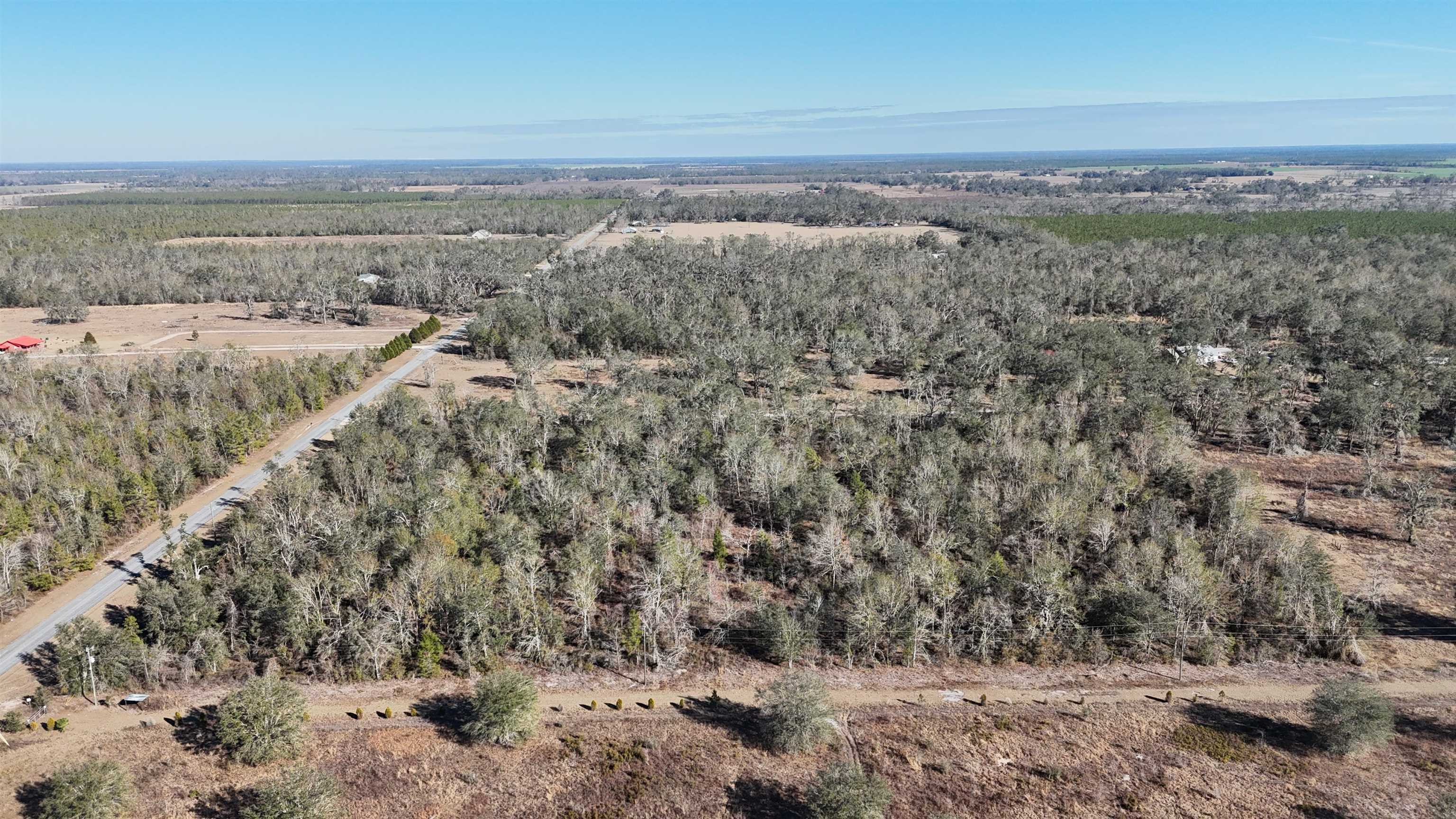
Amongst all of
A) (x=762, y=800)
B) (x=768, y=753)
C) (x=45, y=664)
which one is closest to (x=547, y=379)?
(x=45, y=664)

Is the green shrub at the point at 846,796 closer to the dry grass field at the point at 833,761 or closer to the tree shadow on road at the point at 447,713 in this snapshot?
the dry grass field at the point at 833,761

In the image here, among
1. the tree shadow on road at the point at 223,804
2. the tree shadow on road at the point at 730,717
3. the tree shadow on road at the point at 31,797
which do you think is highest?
the tree shadow on road at the point at 31,797

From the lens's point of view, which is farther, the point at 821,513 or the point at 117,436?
the point at 117,436

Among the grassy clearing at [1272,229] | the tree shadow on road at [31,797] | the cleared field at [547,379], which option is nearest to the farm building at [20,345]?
the cleared field at [547,379]

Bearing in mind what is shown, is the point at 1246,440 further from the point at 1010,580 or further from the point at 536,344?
the point at 536,344

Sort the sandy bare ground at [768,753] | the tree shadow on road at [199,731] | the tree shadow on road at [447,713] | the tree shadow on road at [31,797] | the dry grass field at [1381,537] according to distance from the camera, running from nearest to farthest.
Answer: the tree shadow on road at [31,797], the sandy bare ground at [768,753], the tree shadow on road at [199,731], the tree shadow on road at [447,713], the dry grass field at [1381,537]

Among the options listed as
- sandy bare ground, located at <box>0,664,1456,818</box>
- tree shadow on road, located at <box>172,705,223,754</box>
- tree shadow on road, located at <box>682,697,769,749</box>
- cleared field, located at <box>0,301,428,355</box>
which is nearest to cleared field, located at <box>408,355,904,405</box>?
cleared field, located at <box>0,301,428,355</box>

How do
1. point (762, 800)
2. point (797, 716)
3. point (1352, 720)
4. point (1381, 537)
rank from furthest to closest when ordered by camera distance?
point (1381, 537) → point (797, 716) → point (1352, 720) → point (762, 800)

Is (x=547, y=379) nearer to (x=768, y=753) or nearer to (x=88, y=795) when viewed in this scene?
(x=768, y=753)
